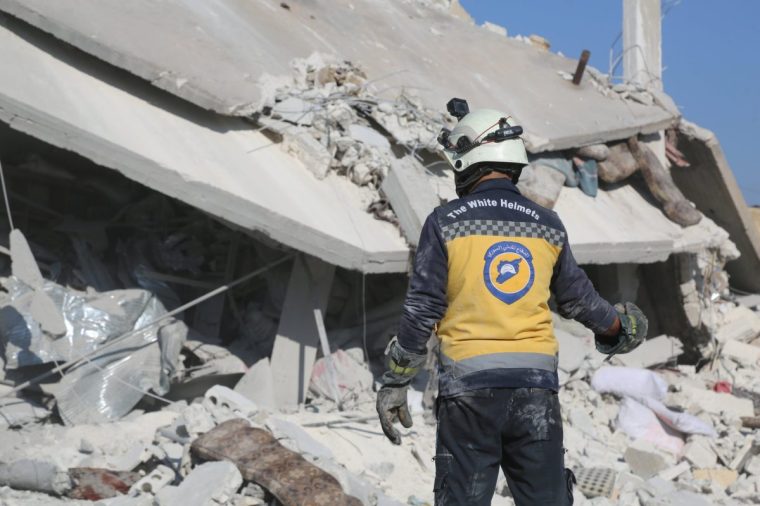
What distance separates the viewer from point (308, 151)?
8.05m

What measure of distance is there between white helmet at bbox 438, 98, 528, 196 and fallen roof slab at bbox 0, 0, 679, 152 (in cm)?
379

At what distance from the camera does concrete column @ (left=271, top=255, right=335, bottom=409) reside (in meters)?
7.51

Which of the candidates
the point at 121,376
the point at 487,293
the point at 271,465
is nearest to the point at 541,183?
the point at 121,376

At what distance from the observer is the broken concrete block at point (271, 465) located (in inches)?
207

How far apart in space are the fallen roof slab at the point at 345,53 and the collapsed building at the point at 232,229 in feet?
0.10

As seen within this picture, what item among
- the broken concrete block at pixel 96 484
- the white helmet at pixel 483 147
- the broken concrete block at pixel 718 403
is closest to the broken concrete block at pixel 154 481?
the broken concrete block at pixel 96 484

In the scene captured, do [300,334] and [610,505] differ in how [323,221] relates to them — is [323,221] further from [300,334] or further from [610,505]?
[610,505]

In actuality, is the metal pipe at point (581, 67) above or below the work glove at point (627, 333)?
above

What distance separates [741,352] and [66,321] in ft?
24.5

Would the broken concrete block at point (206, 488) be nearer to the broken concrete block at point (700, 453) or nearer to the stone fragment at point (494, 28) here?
the broken concrete block at point (700, 453)

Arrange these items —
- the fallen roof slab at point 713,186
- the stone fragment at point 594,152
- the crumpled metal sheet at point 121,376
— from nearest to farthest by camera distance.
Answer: the crumpled metal sheet at point 121,376, the stone fragment at point 594,152, the fallen roof slab at point 713,186

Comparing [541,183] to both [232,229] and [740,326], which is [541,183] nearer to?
[232,229]

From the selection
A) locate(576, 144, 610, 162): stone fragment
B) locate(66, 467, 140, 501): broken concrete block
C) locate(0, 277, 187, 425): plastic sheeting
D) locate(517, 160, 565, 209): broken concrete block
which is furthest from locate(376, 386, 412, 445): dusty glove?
locate(576, 144, 610, 162): stone fragment

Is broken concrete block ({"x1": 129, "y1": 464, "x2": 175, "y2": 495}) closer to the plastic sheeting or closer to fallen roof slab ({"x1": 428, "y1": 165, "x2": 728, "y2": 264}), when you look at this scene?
the plastic sheeting
